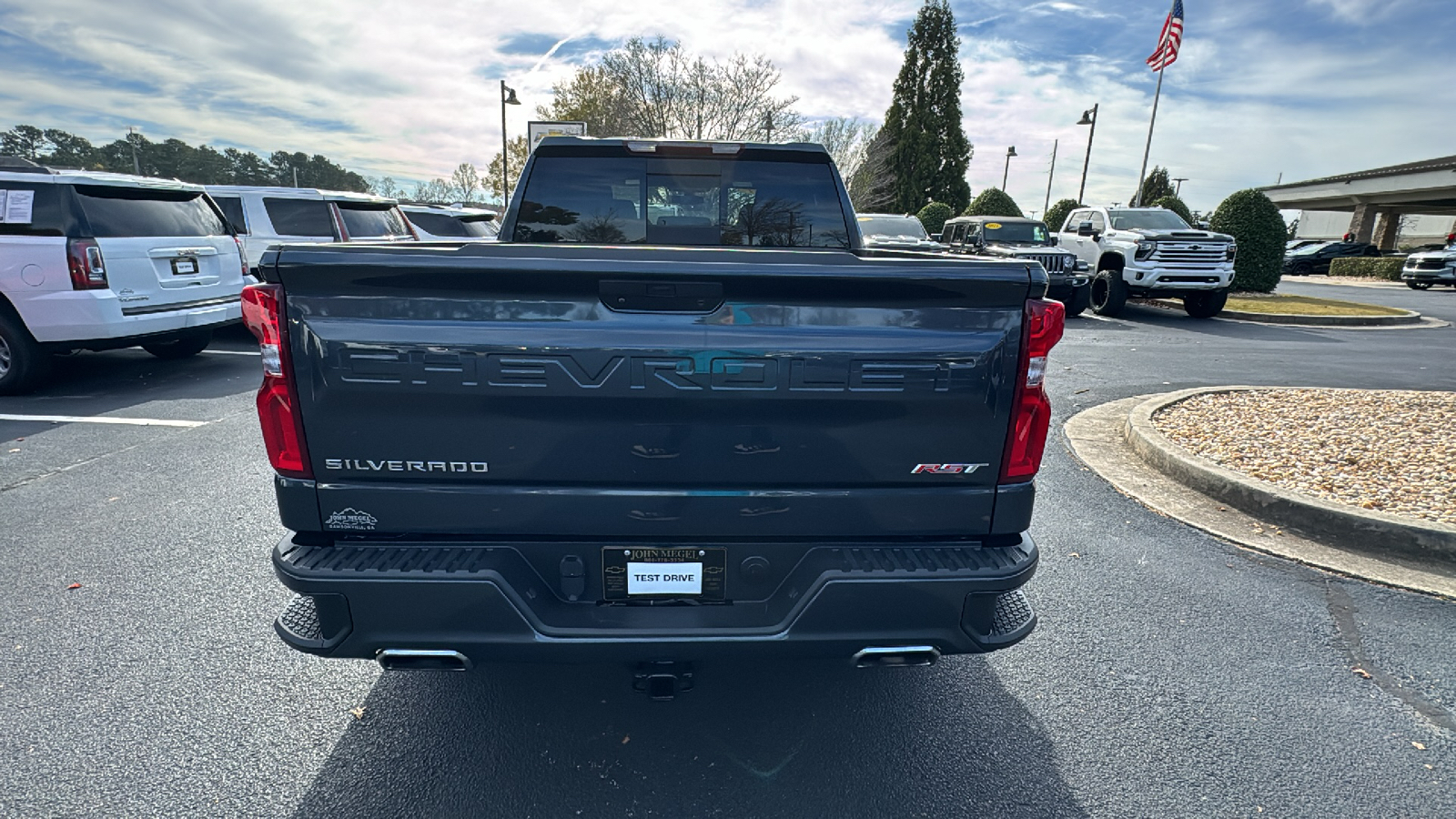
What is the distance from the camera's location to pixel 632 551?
2047 millimetres

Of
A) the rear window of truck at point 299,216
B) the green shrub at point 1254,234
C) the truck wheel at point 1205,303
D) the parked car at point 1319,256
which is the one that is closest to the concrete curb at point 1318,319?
the truck wheel at point 1205,303

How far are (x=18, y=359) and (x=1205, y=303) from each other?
18.6m

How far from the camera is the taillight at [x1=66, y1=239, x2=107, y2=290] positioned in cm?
661

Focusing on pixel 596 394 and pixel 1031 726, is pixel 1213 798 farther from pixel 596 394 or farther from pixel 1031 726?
pixel 596 394

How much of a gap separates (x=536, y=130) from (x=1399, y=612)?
81.6 ft

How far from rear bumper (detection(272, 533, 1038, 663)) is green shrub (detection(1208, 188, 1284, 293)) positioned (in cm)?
1912

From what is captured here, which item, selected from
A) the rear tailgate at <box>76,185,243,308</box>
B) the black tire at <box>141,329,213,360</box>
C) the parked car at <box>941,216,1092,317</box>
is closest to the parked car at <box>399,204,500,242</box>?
the black tire at <box>141,329,213,360</box>

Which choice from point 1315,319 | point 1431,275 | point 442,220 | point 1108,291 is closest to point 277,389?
point 442,220

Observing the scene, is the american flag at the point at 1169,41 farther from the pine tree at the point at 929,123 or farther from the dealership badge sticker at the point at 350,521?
the dealership badge sticker at the point at 350,521

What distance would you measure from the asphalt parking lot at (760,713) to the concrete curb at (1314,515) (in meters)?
0.48

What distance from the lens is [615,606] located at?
6.83ft

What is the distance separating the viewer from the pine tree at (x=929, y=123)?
138ft

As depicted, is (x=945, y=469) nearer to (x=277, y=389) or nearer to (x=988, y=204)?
(x=277, y=389)

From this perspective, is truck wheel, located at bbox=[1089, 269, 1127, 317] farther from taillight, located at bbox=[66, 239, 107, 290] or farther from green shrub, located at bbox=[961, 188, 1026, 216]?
taillight, located at bbox=[66, 239, 107, 290]
